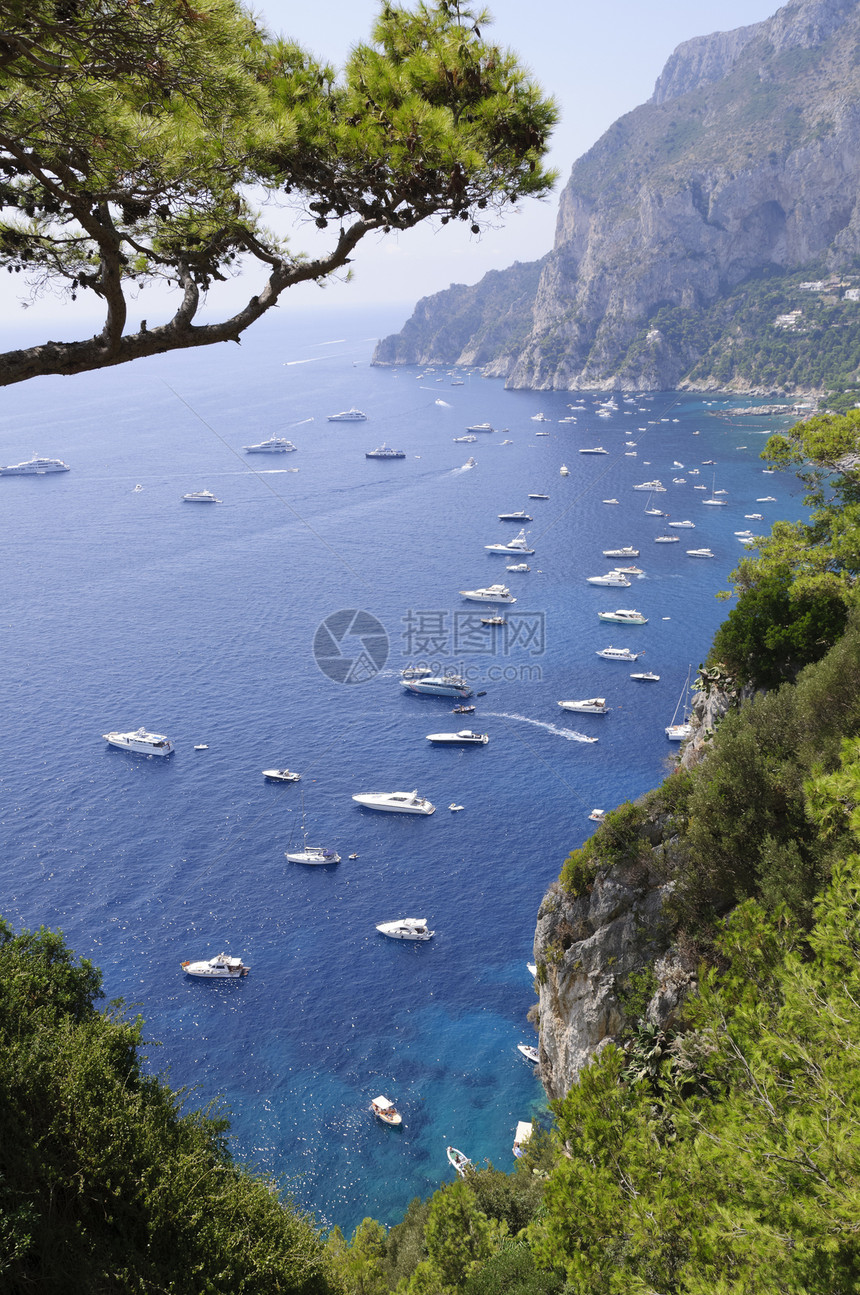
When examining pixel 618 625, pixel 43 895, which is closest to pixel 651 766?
pixel 618 625

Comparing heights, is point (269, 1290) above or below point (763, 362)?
below

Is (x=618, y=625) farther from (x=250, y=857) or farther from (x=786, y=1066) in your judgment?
(x=786, y=1066)

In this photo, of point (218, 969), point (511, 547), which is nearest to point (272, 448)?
point (511, 547)

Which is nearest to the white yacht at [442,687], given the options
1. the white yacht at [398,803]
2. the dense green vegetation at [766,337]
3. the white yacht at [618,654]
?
the white yacht at [618,654]

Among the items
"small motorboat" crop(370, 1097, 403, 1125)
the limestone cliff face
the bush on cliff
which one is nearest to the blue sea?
"small motorboat" crop(370, 1097, 403, 1125)

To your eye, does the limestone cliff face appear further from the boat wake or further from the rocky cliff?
the rocky cliff

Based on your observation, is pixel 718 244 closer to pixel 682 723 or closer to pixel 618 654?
pixel 618 654
